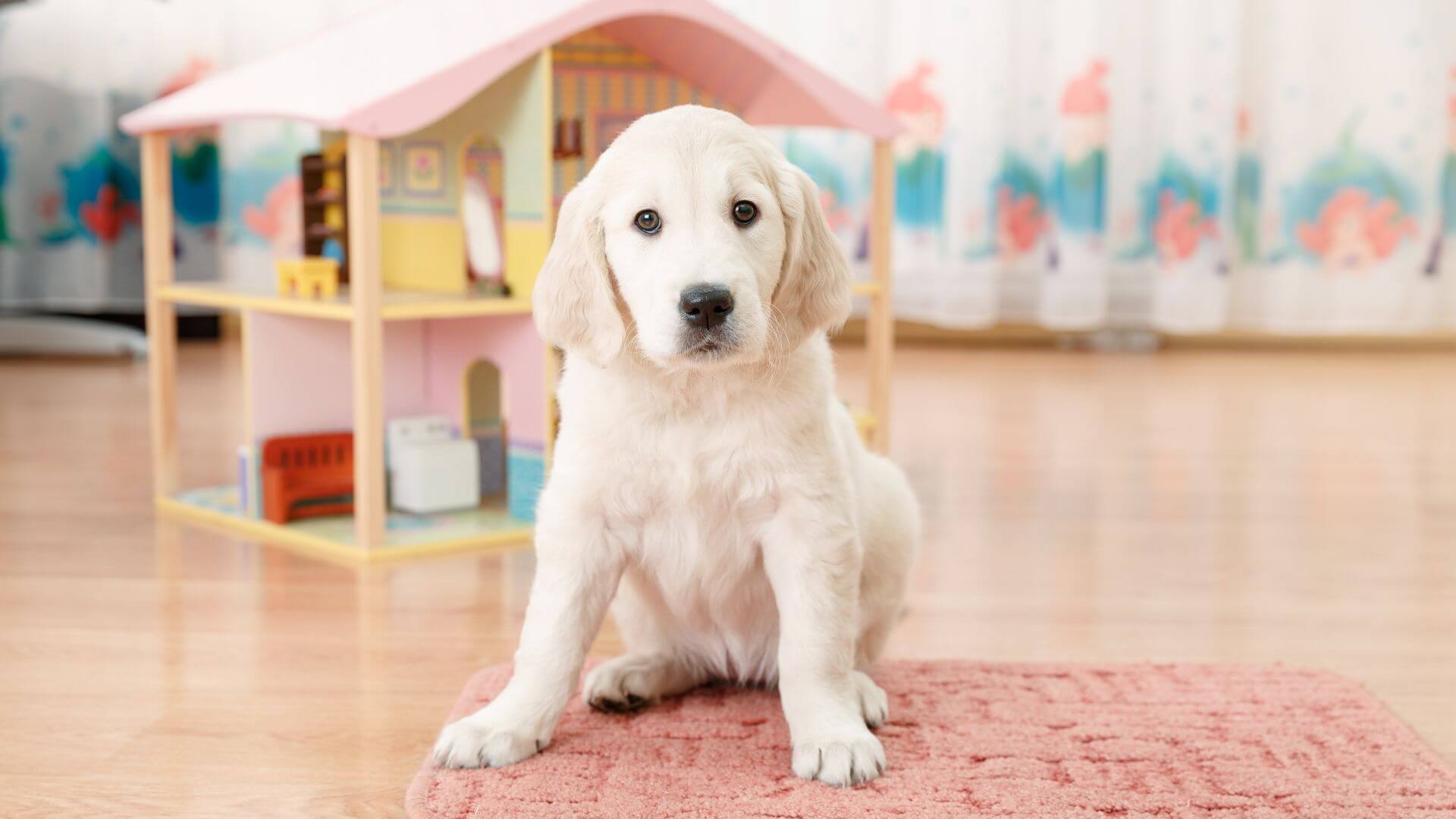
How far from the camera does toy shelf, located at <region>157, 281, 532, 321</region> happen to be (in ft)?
7.21

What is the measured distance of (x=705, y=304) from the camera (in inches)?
48.6

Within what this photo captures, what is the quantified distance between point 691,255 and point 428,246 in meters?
1.43

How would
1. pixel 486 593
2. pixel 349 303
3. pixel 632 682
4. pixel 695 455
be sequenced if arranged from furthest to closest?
pixel 349 303 → pixel 486 593 → pixel 632 682 → pixel 695 455

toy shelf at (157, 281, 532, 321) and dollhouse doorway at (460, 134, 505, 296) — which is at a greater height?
dollhouse doorway at (460, 134, 505, 296)

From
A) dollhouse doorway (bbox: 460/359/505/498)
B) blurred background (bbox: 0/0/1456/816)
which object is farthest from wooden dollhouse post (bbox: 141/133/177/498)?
dollhouse doorway (bbox: 460/359/505/498)

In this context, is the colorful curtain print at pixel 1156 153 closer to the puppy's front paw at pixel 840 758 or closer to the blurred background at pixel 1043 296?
the blurred background at pixel 1043 296

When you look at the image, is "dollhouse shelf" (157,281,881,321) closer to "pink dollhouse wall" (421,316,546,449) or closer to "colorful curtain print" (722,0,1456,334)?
"pink dollhouse wall" (421,316,546,449)

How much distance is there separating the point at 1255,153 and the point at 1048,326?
0.89 meters

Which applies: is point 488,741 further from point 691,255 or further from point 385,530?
point 385,530

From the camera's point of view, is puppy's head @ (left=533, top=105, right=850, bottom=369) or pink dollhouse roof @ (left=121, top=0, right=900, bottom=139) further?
pink dollhouse roof @ (left=121, top=0, right=900, bottom=139)

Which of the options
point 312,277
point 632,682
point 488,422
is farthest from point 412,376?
point 632,682

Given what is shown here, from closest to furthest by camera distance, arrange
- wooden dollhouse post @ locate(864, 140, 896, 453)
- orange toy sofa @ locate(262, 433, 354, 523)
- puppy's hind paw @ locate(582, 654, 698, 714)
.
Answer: puppy's hind paw @ locate(582, 654, 698, 714), orange toy sofa @ locate(262, 433, 354, 523), wooden dollhouse post @ locate(864, 140, 896, 453)

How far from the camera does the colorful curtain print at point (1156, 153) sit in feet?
15.6

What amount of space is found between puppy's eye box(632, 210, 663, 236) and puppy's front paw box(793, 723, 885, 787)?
0.48 meters
